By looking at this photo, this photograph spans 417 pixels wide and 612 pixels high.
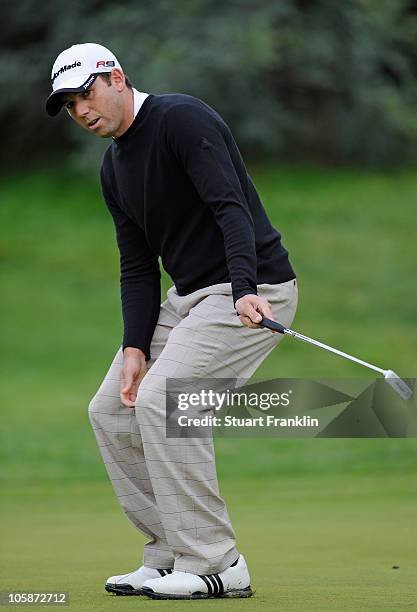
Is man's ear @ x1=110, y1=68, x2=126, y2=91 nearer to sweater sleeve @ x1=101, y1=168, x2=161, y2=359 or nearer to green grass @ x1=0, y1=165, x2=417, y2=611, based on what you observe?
sweater sleeve @ x1=101, y1=168, x2=161, y2=359

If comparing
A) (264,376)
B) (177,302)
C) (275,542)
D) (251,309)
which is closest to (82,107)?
(177,302)

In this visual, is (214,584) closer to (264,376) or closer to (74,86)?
(74,86)

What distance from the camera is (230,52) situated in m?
17.0

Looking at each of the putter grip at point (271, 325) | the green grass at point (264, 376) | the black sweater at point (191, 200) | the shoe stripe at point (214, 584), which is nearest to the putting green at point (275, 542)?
the green grass at point (264, 376)

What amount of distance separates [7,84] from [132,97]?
1503cm

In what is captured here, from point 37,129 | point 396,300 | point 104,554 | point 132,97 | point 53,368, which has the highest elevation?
point 37,129

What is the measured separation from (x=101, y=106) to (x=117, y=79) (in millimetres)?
109

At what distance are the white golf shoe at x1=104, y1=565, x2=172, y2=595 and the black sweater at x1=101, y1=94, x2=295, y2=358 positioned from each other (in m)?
0.72

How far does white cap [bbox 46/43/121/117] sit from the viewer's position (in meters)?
4.07

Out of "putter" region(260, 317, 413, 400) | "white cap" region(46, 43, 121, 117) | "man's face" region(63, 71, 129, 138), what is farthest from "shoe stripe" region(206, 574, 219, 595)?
"white cap" region(46, 43, 121, 117)

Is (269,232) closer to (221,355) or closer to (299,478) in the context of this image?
(221,355)

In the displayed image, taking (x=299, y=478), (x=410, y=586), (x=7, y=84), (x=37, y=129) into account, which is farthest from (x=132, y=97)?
(x=37, y=129)

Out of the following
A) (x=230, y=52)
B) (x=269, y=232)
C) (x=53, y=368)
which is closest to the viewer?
(x=269, y=232)

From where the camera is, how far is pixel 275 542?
18.0 ft
